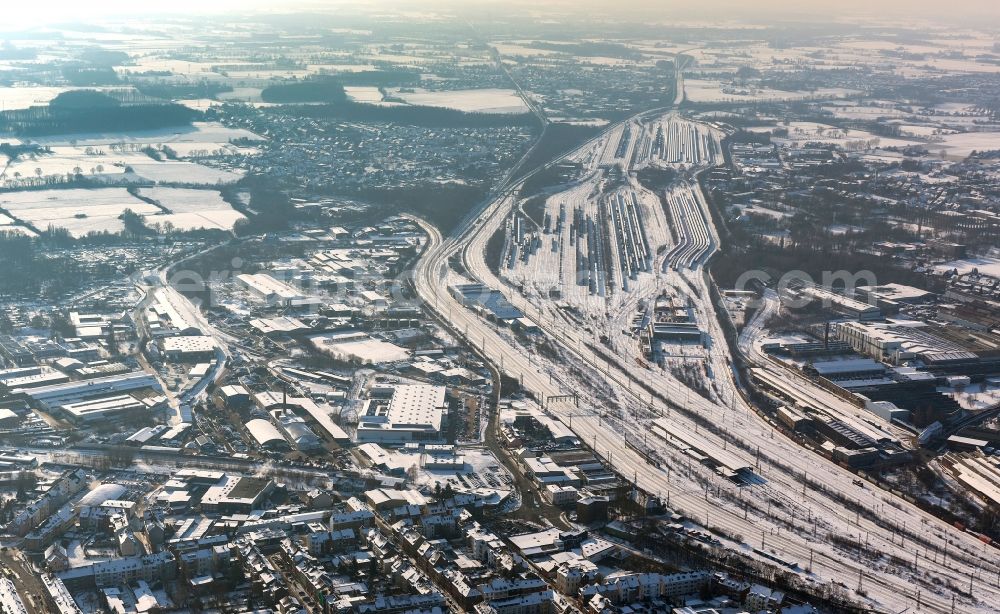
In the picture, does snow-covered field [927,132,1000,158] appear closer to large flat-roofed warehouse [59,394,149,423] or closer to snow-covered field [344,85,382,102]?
snow-covered field [344,85,382,102]

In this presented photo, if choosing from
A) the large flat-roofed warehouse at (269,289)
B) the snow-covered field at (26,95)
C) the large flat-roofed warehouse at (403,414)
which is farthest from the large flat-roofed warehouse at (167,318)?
the snow-covered field at (26,95)

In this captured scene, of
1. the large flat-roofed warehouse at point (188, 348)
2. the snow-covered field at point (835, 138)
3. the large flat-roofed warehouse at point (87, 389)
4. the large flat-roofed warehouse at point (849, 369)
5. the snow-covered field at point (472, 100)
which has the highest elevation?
the large flat-roofed warehouse at point (87, 389)

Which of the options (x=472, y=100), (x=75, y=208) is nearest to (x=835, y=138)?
(x=472, y=100)

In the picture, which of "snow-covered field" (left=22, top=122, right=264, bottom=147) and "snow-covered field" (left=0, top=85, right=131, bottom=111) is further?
"snow-covered field" (left=0, top=85, right=131, bottom=111)

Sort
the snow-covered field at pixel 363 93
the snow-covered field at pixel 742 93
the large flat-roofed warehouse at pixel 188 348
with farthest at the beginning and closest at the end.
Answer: the snow-covered field at pixel 742 93 → the snow-covered field at pixel 363 93 → the large flat-roofed warehouse at pixel 188 348

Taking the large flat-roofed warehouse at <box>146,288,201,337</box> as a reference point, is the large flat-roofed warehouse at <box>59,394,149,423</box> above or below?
above

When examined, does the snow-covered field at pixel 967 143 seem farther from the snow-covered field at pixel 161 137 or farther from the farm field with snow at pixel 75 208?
the farm field with snow at pixel 75 208

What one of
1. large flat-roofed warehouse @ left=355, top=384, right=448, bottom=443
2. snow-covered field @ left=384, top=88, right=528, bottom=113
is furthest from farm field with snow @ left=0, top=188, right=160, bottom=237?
snow-covered field @ left=384, top=88, right=528, bottom=113
